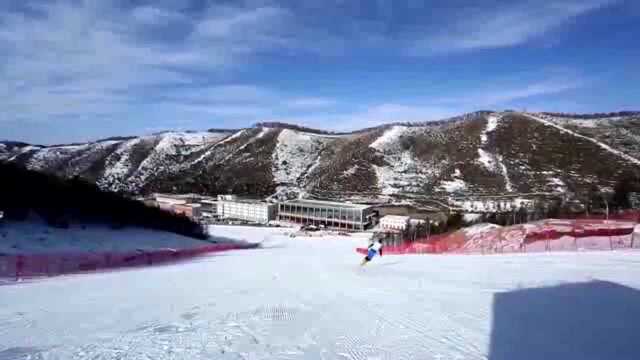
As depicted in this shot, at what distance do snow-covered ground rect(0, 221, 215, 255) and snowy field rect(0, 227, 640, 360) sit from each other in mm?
19561

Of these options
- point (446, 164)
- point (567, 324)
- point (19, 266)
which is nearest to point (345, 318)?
point (567, 324)

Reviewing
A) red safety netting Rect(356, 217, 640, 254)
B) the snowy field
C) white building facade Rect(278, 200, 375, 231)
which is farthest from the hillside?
white building facade Rect(278, 200, 375, 231)

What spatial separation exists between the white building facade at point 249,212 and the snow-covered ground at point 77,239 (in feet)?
224

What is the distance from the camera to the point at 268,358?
6.54 meters

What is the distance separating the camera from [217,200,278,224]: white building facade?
392 ft

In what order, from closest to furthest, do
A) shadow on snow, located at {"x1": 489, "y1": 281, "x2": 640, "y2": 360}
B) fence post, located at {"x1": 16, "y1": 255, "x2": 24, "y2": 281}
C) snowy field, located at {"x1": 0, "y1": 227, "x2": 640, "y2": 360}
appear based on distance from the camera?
shadow on snow, located at {"x1": 489, "y1": 281, "x2": 640, "y2": 360} < snowy field, located at {"x1": 0, "y1": 227, "x2": 640, "y2": 360} < fence post, located at {"x1": 16, "y1": 255, "x2": 24, "y2": 281}

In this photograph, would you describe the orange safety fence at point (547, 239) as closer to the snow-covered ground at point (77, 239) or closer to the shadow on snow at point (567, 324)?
the shadow on snow at point (567, 324)

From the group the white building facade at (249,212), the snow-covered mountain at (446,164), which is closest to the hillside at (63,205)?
the white building facade at (249,212)

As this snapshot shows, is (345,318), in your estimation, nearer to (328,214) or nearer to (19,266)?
(19,266)

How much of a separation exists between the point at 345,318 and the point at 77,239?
114ft

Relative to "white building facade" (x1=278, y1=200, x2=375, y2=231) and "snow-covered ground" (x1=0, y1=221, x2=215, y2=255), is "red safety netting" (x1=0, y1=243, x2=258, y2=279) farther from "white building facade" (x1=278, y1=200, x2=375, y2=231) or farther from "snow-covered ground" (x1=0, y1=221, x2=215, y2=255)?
A: "white building facade" (x1=278, y1=200, x2=375, y2=231)

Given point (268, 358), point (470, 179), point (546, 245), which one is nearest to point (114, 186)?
point (470, 179)

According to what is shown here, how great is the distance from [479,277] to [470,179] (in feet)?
412

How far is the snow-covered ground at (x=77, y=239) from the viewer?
3116 centimetres
